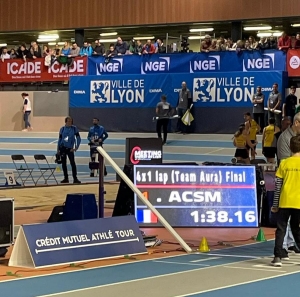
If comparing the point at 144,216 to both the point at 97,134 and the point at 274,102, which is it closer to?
the point at 97,134

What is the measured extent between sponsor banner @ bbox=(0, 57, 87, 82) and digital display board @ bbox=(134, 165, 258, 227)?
22.6 metres

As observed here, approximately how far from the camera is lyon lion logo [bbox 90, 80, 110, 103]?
35.0 meters

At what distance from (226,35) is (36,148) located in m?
14.4

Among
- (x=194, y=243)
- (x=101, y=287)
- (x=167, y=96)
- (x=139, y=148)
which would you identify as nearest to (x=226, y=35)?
(x=167, y=96)

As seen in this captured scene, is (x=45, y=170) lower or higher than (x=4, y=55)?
lower

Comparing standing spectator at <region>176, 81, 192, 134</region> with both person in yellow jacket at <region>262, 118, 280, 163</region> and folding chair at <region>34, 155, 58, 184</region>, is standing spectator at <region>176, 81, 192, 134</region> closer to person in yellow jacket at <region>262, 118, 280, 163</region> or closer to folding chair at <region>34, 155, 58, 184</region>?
folding chair at <region>34, 155, 58, 184</region>

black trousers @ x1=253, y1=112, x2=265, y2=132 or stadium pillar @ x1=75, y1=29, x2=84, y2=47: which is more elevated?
stadium pillar @ x1=75, y1=29, x2=84, y2=47

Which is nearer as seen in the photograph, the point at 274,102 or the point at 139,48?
the point at 274,102

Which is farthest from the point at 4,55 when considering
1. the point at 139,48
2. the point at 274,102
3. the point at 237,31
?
the point at 274,102

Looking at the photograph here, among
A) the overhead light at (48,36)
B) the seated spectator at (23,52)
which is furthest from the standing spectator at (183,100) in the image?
the overhead light at (48,36)

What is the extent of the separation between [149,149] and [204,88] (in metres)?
11.7

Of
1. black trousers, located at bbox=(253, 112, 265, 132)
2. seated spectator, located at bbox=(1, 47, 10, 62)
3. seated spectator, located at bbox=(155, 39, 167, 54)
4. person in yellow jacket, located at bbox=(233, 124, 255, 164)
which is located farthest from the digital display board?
seated spectator, located at bbox=(1, 47, 10, 62)

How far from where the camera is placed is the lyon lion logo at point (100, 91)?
34969 millimetres

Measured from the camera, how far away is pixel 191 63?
109ft
